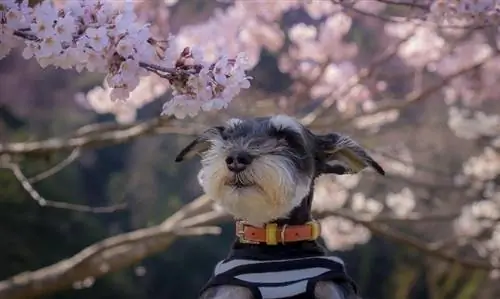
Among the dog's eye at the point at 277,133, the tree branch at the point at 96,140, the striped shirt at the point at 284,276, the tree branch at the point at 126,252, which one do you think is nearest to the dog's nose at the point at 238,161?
the dog's eye at the point at 277,133

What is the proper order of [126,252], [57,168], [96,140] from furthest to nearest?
[126,252], [96,140], [57,168]

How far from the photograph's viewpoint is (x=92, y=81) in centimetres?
834

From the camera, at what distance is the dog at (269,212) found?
8.05 ft

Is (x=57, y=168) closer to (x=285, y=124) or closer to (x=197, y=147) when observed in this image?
(x=197, y=147)

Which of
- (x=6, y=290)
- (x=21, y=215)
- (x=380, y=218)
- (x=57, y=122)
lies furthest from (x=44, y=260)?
(x=380, y=218)

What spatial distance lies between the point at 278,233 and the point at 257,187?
0.20 metres

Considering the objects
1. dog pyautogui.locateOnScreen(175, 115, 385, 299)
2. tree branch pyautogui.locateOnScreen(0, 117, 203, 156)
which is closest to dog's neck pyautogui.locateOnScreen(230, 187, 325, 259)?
dog pyautogui.locateOnScreen(175, 115, 385, 299)

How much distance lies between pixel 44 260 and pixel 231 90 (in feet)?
18.9

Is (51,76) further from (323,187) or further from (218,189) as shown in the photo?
(218,189)

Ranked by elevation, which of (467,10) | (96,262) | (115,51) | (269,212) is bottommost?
(96,262)

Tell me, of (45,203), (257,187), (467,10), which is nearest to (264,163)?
(257,187)

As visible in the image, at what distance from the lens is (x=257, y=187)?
250 cm

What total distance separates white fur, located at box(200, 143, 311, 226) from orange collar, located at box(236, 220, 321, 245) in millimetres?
28

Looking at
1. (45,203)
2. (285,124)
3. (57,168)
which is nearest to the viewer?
(285,124)
